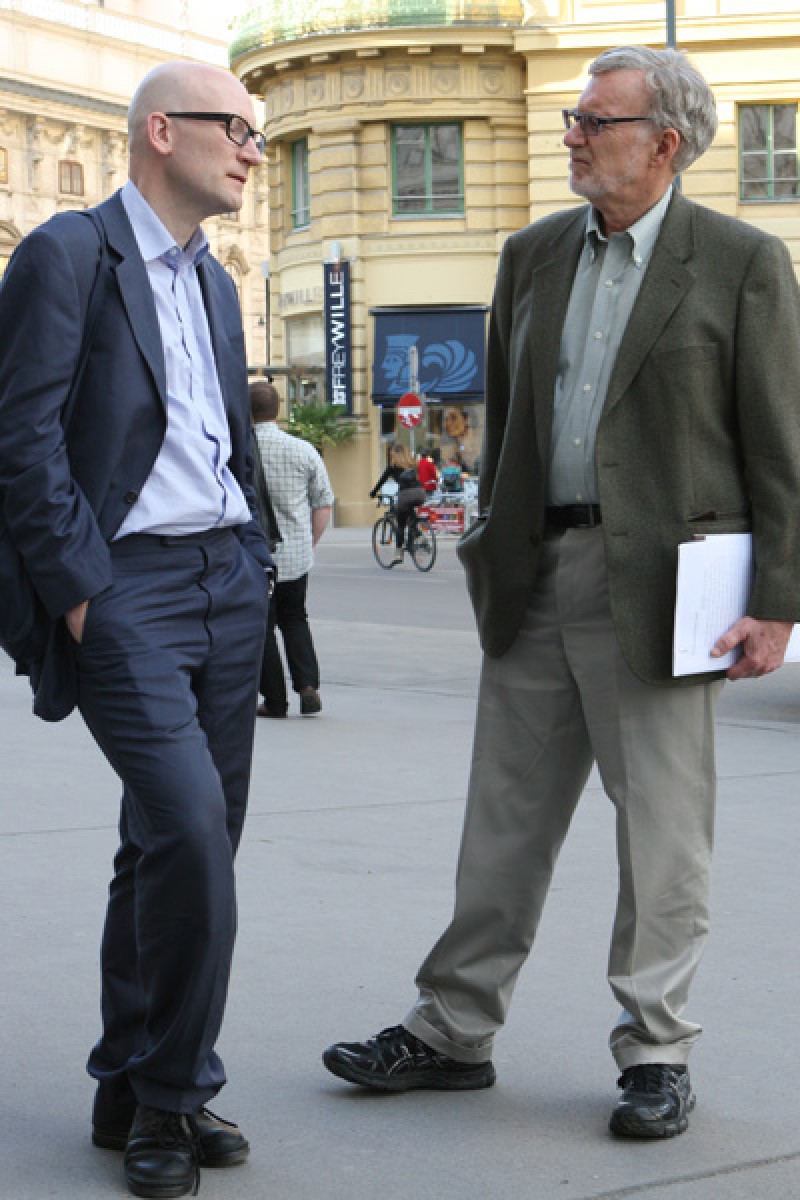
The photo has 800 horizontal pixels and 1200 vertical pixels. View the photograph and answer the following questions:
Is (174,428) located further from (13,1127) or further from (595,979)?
(595,979)

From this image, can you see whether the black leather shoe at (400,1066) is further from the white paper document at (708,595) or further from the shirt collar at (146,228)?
the shirt collar at (146,228)

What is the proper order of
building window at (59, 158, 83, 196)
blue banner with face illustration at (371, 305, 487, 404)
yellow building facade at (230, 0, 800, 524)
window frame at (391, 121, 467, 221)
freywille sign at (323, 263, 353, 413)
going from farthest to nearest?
1. building window at (59, 158, 83, 196)
2. freywille sign at (323, 263, 353, 413)
3. blue banner with face illustration at (371, 305, 487, 404)
4. window frame at (391, 121, 467, 221)
5. yellow building facade at (230, 0, 800, 524)

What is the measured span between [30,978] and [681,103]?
8.73ft

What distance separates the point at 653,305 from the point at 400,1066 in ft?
5.39

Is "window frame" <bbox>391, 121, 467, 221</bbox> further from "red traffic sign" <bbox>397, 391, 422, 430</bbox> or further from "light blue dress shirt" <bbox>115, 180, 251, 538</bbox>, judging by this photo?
→ "light blue dress shirt" <bbox>115, 180, 251, 538</bbox>

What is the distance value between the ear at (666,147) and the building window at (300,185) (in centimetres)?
3780

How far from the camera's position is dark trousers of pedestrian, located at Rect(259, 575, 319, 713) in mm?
11156

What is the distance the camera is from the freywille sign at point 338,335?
131 feet

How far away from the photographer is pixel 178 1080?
3.79 m

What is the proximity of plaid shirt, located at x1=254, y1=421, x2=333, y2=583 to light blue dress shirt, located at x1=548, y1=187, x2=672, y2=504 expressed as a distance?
7226 mm

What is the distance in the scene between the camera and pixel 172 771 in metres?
3.71

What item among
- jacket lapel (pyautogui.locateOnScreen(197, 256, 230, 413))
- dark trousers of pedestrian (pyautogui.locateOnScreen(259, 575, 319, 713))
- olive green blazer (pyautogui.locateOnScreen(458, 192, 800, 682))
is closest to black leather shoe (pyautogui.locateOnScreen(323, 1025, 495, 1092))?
olive green blazer (pyautogui.locateOnScreen(458, 192, 800, 682))

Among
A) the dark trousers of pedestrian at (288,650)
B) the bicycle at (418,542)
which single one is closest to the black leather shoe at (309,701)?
the dark trousers of pedestrian at (288,650)

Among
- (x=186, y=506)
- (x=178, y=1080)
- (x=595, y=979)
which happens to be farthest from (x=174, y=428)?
(x=595, y=979)
